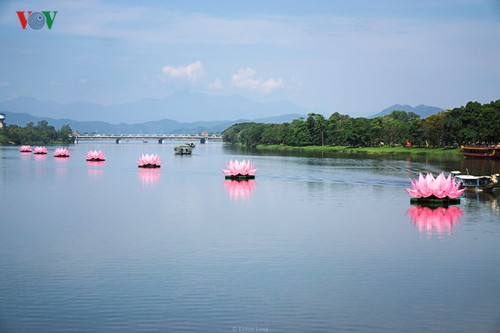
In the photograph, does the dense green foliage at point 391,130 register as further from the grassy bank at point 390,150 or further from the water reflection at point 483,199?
the water reflection at point 483,199

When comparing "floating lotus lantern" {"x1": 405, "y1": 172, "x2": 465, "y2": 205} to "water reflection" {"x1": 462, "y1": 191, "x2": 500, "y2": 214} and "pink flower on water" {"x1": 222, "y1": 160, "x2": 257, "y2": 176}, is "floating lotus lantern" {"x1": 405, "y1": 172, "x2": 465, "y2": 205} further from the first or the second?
"pink flower on water" {"x1": 222, "y1": 160, "x2": 257, "y2": 176}

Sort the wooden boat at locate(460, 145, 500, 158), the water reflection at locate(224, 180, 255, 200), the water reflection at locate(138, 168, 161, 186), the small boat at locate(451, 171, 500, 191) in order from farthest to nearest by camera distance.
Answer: the wooden boat at locate(460, 145, 500, 158) < the water reflection at locate(138, 168, 161, 186) < the small boat at locate(451, 171, 500, 191) < the water reflection at locate(224, 180, 255, 200)

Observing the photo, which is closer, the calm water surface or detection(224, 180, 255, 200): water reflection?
the calm water surface

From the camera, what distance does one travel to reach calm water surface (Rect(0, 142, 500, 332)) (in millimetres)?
12477

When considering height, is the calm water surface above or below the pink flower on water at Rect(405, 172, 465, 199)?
below

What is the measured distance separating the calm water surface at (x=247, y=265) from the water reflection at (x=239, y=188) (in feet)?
4.68

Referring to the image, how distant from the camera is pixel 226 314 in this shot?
12.7 metres

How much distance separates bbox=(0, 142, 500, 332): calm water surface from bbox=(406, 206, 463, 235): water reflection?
0.24 feet

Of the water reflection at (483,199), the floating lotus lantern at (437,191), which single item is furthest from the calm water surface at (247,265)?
the floating lotus lantern at (437,191)

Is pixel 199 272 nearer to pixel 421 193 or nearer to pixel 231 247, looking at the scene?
pixel 231 247

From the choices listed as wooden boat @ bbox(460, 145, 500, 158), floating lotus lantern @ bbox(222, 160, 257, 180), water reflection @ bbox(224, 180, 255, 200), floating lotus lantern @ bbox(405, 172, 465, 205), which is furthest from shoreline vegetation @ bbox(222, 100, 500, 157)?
floating lotus lantern @ bbox(405, 172, 465, 205)

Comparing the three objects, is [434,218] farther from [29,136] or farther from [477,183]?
[29,136]

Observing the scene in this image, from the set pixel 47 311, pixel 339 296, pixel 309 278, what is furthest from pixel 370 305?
pixel 47 311

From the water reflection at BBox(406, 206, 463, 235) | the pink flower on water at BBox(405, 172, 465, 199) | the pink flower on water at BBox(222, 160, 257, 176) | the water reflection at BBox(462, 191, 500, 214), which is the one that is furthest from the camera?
the pink flower on water at BBox(222, 160, 257, 176)
